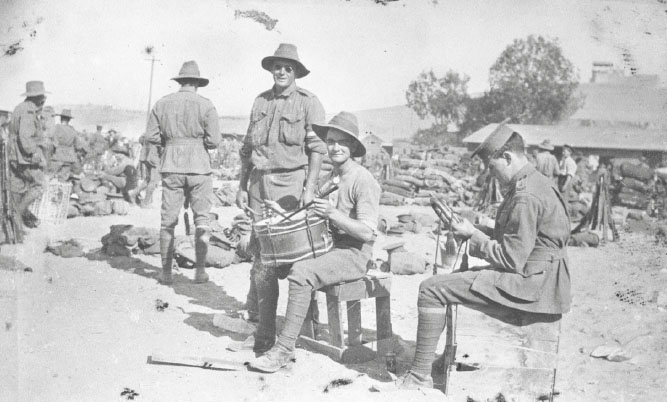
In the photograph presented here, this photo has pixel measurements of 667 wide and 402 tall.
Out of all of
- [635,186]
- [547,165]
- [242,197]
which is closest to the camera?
[242,197]

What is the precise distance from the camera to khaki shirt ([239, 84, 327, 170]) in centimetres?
525

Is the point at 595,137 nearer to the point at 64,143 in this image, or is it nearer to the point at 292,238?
the point at 64,143

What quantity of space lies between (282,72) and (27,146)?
519 centimetres

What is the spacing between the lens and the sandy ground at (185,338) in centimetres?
381

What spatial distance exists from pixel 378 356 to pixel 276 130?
222 centimetres

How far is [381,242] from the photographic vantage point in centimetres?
1018

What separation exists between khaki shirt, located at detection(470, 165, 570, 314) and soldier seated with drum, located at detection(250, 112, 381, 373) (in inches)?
35.0

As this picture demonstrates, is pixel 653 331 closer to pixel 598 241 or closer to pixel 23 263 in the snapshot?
pixel 598 241

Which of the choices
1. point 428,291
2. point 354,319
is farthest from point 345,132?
point 354,319

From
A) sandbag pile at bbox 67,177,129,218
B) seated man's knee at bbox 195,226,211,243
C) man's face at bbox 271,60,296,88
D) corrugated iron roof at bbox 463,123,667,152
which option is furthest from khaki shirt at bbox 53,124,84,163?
corrugated iron roof at bbox 463,123,667,152

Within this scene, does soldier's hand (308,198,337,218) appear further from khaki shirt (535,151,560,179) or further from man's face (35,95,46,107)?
khaki shirt (535,151,560,179)

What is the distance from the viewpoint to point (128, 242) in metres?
7.93

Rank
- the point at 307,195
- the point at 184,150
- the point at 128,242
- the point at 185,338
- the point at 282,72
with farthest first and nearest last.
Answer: the point at 128,242 < the point at 184,150 < the point at 282,72 < the point at 307,195 < the point at 185,338

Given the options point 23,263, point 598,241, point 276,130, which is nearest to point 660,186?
point 598,241
